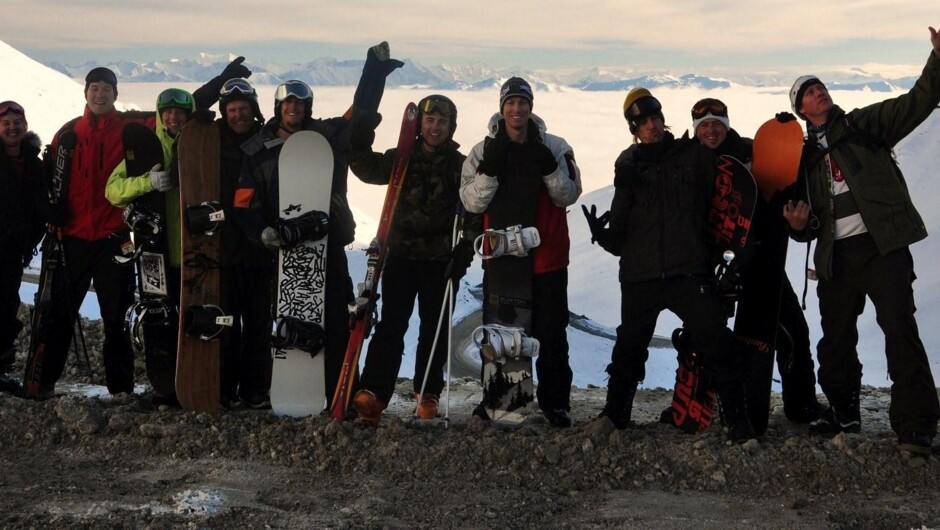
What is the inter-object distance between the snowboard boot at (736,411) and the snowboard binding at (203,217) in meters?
3.53

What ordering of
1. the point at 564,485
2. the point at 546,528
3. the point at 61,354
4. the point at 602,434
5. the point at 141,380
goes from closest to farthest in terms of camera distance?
1. the point at 546,528
2. the point at 564,485
3. the point at 602,434
4. the point at 61,354
5. the point at 141,380

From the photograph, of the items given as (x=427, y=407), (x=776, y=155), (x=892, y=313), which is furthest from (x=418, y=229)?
(x=892, y=313)

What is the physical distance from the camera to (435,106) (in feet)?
20.5

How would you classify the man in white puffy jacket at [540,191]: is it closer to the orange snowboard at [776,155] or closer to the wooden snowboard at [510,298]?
the wooden snowboard at [510,298]

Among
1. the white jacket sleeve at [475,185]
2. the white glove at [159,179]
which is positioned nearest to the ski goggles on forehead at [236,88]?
the white glove at [159,179]

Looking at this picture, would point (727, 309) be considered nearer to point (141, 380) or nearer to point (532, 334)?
point (532, 334)

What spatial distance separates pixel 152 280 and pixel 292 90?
1724 mm

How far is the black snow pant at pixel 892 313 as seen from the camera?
5.44 metres

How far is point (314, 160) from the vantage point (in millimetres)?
6500

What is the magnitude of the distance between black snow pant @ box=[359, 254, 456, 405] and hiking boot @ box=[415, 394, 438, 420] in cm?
37

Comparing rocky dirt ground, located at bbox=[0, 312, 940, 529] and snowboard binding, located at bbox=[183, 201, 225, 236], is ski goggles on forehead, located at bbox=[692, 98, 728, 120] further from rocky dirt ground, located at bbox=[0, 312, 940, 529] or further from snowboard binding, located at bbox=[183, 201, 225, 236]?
snowboard binding, located at bbox=[183, 201, 225, 236]

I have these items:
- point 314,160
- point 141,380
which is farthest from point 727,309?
point 141,380

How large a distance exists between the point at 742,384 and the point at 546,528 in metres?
1.80

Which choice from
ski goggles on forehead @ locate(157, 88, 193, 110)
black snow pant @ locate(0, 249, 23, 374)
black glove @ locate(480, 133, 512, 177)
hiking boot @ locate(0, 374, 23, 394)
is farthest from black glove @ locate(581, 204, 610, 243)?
hiking boot @ locate(0, 374, 23, 394)
